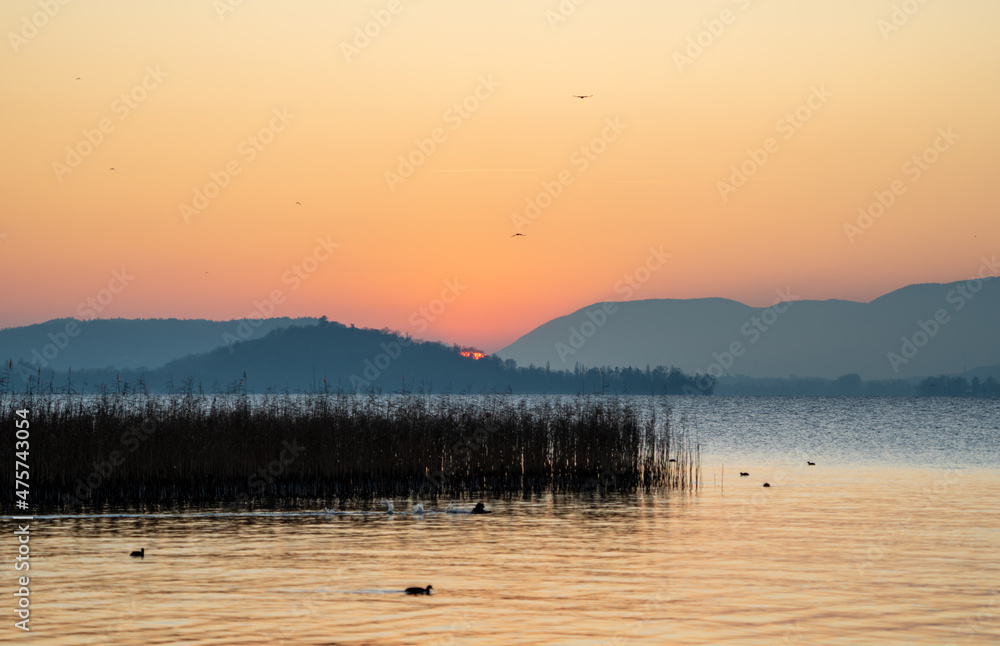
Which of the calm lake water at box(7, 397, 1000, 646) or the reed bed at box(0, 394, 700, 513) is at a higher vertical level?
the reed bed at box(0, 394, 700, 513)

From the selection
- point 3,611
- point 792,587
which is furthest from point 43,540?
point 792,587

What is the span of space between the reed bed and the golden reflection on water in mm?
2474

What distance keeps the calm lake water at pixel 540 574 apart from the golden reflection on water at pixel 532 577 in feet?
0.13

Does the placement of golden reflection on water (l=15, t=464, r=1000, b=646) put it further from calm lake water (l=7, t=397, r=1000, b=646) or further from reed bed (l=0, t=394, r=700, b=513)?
reed bed (l=0, t=394, r=700, b=513)

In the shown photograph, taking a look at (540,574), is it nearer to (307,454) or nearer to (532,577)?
(532,577)

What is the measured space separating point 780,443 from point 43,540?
40.7 metres

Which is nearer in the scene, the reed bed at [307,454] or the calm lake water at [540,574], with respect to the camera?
the calm lake water at [540,574]

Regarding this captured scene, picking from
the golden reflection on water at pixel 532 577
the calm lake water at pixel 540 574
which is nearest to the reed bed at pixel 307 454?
the calm lake water at pixel 540 574

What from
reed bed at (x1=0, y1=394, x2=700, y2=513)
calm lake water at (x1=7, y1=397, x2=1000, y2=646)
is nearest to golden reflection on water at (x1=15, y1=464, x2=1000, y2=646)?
calm lake water at (x1=7, y1=397, x2=1000, y2=646)

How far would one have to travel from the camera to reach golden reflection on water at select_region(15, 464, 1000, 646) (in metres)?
11.1

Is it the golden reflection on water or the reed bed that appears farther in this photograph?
the reed bed

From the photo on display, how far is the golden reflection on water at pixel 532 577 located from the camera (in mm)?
11133

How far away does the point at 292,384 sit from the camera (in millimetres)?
169500

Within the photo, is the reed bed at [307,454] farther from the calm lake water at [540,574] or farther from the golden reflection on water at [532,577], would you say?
the golden reflection on water at [532,577]
